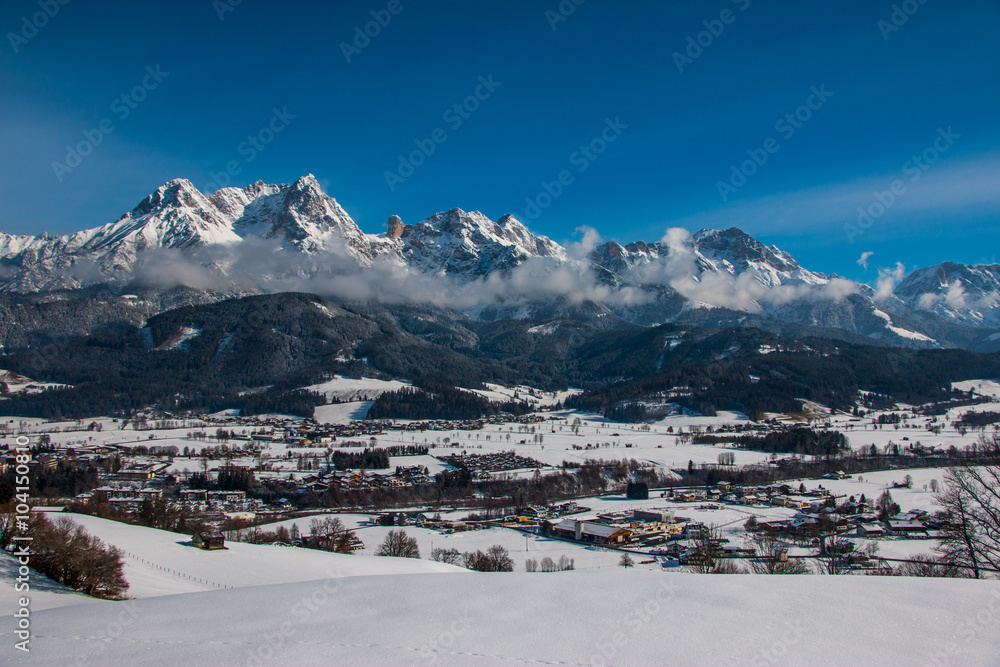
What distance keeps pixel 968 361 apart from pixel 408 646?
9475 inches

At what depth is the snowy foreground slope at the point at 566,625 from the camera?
9.02 meters

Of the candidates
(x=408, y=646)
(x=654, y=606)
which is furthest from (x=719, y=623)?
(x=408, y=646)

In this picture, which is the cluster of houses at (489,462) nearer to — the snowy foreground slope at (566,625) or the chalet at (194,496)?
the chalet at (194,496)

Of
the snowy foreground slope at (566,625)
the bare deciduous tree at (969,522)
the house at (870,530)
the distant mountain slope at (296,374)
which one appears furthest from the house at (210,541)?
the distant mountain slope at (296,374)

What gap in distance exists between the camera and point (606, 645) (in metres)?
9.42

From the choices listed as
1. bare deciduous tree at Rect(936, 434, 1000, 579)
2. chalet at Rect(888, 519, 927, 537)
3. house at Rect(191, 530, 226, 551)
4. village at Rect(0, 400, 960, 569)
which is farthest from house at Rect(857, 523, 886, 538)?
house at Rect(191, 530, 226, 551)

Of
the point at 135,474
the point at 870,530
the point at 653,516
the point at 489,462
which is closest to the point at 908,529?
the point at 870,530

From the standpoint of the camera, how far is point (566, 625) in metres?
10.4

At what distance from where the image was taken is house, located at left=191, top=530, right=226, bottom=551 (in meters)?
31.2

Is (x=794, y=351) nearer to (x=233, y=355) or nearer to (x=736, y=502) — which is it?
(x=736, y=502)

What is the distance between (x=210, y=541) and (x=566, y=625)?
89.1ft

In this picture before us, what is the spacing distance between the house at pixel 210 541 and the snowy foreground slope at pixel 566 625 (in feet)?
62.5

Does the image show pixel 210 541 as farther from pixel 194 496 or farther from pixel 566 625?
pixel 194 496

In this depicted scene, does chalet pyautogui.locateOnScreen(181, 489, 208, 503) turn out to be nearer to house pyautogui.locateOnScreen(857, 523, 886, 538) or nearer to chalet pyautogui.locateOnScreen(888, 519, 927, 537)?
house pyautogui.locateOnScreen(857, 523, 886, 538)
